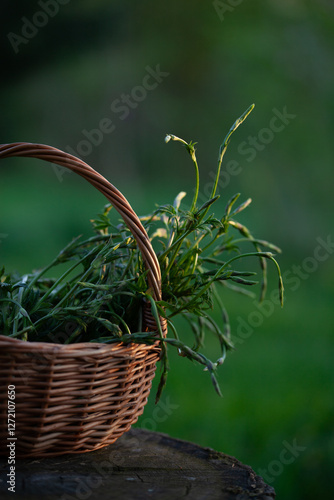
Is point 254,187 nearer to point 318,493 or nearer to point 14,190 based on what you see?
point 14,190

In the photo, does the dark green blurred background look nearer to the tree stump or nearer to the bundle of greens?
the tree stump

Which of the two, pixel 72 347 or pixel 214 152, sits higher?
pixel 214 152

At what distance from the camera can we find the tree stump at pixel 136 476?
963 mm

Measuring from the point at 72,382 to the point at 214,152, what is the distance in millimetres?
6938

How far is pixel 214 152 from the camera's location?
25.1 ft

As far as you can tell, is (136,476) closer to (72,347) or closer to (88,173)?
(72,347)

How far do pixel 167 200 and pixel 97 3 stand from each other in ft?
9.28

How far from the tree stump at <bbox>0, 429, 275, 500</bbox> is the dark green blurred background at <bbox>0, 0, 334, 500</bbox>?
0.92 m

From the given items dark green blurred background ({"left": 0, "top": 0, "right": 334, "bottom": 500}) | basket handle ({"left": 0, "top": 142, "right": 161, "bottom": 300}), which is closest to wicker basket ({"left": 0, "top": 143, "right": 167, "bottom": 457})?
basket handle ({"left": 0, "top": 142, "right": 161, "bottom": 300})

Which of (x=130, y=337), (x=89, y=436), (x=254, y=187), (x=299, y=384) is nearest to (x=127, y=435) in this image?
(x=89, y=436)

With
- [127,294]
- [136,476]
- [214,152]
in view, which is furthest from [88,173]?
[214,152]

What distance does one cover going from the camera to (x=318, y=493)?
199cm

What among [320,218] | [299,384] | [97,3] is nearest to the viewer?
[299,384]

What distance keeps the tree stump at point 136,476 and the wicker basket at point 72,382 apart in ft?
0.12
